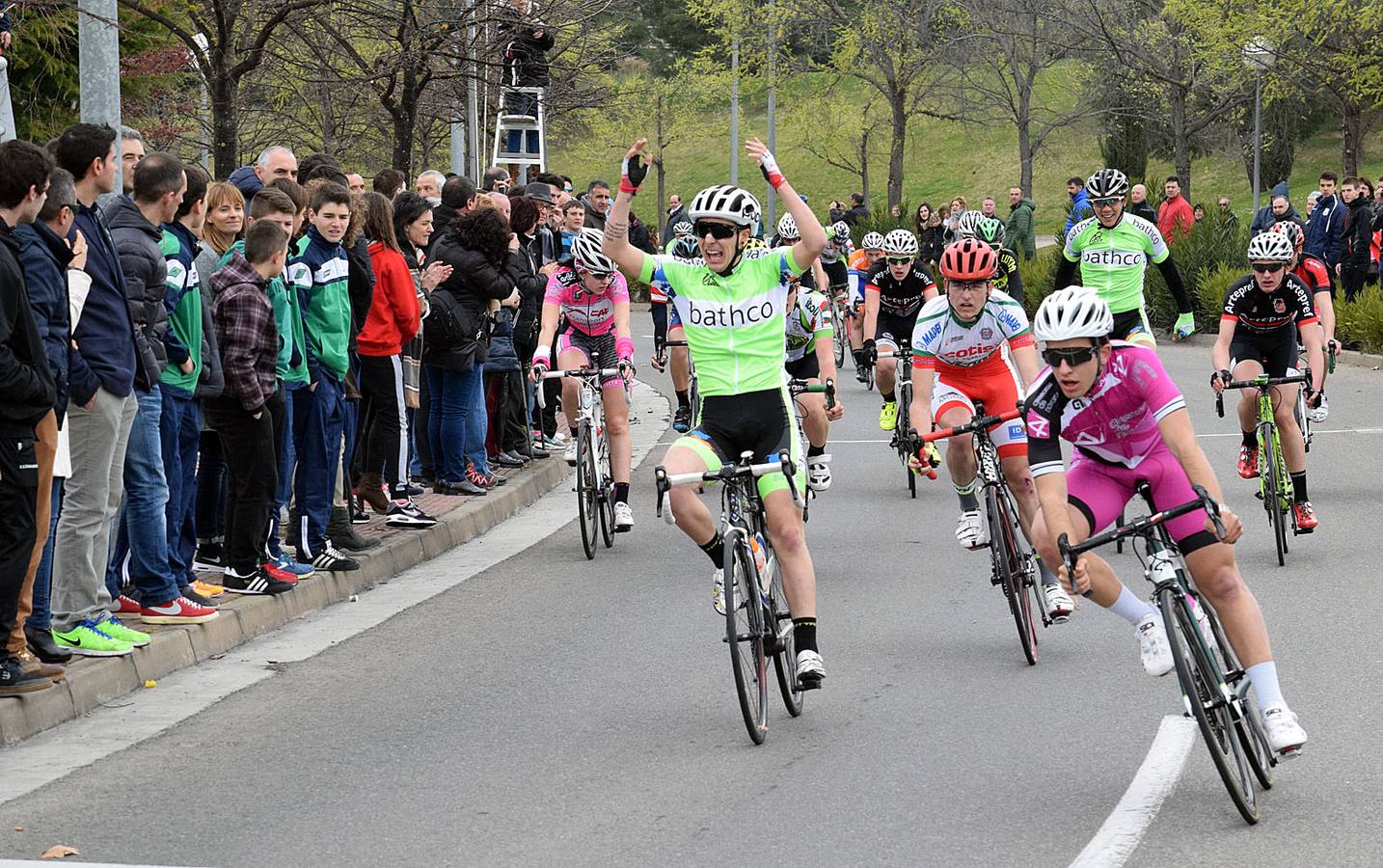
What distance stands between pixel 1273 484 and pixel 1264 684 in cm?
538

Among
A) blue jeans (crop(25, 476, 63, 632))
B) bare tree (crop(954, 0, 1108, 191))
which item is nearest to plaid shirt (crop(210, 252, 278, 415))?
blue jeans (crop(25, 476, 63, 632))

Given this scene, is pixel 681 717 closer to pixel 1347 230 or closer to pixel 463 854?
pixel 463 854

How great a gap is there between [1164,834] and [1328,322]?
8090 mm

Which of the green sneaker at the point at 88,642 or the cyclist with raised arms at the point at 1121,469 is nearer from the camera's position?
the cyclist with raised arms at the point at 1121,469

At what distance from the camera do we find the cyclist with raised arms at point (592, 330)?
12.4 metres

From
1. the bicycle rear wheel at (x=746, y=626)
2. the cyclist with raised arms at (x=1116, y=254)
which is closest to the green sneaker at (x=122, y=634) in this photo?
the bicycle rear wheel at (x=746, y=626)

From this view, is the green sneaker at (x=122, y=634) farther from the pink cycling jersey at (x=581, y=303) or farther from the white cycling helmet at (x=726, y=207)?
the pink cycling jersey at (x=581, y=303)

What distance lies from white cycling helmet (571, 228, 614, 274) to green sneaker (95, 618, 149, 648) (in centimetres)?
467

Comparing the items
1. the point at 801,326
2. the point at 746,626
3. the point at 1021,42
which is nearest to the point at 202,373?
the point at 746,626

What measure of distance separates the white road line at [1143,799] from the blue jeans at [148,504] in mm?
4619

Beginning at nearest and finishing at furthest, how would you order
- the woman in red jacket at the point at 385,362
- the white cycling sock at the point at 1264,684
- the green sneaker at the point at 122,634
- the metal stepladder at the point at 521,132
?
the white cycling sock at the point at 1264,684, the green sneaker at the point at 122,634, the woman in red jacket at the point at 385,362, the metal stepladder at the point at 521,132

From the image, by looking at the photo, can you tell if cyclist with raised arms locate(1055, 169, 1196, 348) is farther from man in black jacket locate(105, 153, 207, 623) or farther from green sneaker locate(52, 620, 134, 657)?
green sneaker locate(52, 620, 134, 657)

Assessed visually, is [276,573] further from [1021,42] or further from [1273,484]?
[1021,42]

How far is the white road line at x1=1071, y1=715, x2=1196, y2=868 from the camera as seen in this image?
5.75 meters
